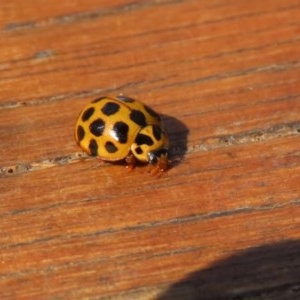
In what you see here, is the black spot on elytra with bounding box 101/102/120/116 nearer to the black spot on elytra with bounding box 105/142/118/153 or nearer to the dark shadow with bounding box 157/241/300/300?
the black spot on elytra with bounding box 105/142/118/153

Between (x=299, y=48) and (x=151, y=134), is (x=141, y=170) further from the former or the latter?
(x=299, y=48)

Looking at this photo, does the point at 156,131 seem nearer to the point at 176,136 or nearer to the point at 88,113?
the point at 176,136

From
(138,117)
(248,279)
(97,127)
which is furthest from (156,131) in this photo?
(248,279)

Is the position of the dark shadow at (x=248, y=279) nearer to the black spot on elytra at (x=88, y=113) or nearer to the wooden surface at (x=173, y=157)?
the wooden surface at (x=173, y=157)

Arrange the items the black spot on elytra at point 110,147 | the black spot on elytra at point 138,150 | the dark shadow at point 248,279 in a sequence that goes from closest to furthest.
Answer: the dark shadow at point 248,279 < the black spot on elytra at point 110,147 < the black spot on elytra at point 138,150

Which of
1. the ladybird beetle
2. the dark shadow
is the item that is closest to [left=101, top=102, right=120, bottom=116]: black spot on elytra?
the ladybird beetle

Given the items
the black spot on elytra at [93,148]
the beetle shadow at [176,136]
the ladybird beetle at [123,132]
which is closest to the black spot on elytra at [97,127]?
the ladybird beetle at [123,132]
